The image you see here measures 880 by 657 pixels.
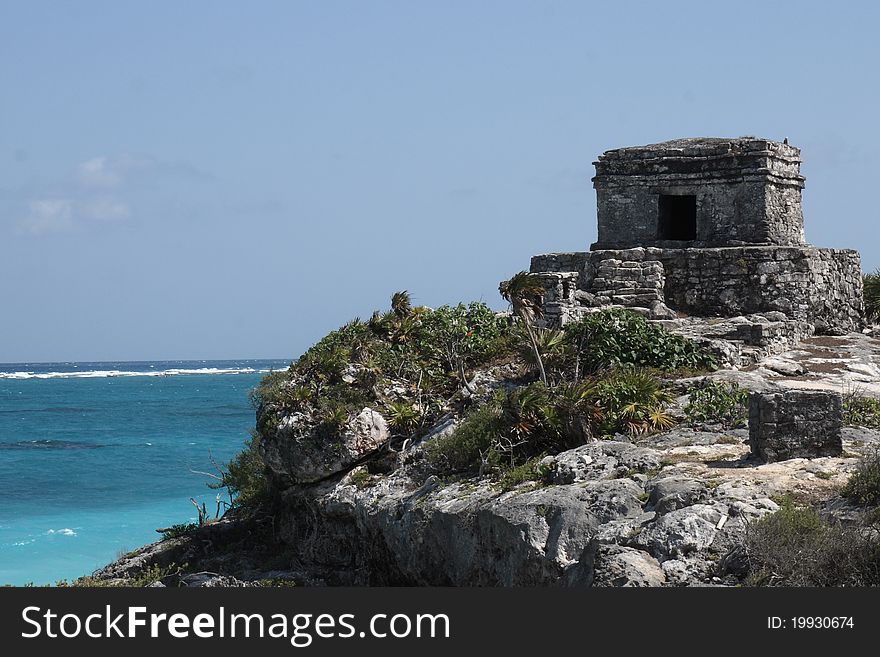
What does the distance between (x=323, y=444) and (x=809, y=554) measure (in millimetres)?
8160

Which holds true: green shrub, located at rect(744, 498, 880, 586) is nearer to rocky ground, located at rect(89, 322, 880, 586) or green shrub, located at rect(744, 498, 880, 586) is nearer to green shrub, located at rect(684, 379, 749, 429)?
rocky ground, located at rect(89, 322, 880, 586)

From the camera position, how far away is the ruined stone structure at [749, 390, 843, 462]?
34.3 feet

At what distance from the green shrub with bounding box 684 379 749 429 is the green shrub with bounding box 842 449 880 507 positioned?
3.09 m

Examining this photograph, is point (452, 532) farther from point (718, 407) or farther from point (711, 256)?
point (711, 256)

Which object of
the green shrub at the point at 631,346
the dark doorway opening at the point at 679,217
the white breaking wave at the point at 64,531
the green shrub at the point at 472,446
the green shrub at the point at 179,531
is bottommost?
the white breaking wave at the point at 64,531

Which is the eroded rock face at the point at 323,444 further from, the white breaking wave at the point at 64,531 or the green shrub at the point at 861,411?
the white breaking wave at the point at 64,531

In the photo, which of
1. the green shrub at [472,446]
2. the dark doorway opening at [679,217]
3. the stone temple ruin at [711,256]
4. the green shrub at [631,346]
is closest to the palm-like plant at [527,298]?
the green shrub at [631,346]

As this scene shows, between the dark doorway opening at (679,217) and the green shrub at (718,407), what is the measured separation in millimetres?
6589

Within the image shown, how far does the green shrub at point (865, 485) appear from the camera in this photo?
8750 millimetres

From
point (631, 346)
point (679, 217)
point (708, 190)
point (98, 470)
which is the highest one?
point (708, 190)

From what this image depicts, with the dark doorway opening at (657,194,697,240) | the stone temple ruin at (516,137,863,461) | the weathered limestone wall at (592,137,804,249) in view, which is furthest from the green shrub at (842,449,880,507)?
the dark doorway opening at (657,194,697,240)

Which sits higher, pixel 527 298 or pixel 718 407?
pixel 527 298

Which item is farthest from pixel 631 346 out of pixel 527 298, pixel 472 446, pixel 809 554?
pixel 809 554

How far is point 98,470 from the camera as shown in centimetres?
4359
